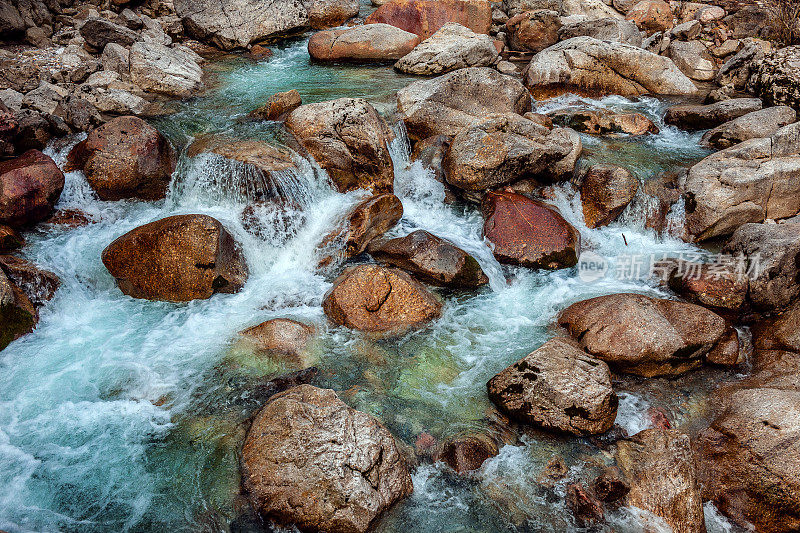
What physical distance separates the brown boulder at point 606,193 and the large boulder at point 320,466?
20.4 ft

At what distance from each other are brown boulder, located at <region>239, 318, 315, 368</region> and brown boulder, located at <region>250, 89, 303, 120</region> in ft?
17.6

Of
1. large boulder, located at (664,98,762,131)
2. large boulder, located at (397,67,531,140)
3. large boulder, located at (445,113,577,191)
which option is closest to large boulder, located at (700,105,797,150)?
large boulder, located at (664,98,762,131)

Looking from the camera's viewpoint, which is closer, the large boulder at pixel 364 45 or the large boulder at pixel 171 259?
the large boulder at pixel 171 259

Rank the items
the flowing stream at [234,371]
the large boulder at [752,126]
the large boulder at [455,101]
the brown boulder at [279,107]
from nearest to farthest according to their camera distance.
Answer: the flowing stream at [234,371] < the large boulder at [752,126] < the brown boulder at [279,107] < the large boulder at [455,101]

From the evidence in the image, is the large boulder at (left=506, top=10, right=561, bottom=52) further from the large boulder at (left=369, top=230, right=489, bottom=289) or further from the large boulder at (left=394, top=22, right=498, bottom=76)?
the large boulder at (left=369, top=230, right=489, bottom=289)

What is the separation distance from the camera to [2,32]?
12.1 meters

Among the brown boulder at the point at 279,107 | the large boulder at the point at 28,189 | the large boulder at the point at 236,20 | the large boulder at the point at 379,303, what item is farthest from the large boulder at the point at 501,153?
the large boulder at the point at 236,20

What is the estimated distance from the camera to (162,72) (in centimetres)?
1233

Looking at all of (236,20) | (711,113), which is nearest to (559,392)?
(711,113)

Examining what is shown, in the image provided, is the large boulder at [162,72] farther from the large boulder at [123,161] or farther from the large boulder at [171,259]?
the large boulder at [171,259]

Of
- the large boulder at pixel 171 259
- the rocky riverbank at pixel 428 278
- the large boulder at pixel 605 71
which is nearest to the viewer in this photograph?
the rocky riverbank at pixel 428 278

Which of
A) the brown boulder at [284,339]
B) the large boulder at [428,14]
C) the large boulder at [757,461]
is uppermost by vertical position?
the large boulder at [428,14]

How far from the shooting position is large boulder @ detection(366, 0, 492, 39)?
1611 centimetres

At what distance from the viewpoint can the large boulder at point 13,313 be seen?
21.2ft
